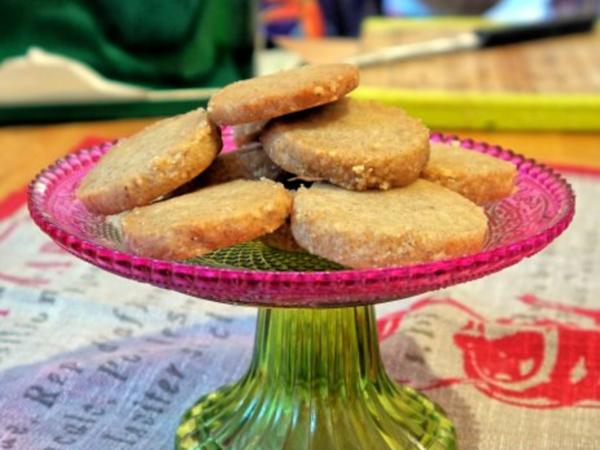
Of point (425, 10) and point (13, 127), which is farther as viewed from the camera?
point (425, 10)

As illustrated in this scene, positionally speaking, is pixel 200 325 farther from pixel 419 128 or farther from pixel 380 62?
pixel 380 62

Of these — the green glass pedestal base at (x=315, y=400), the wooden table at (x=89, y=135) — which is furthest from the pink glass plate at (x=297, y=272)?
the wooden table at (x=89, y=135)

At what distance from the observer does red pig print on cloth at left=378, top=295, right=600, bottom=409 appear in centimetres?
65

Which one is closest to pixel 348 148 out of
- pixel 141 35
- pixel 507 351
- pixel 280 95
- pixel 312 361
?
pixel 280 95

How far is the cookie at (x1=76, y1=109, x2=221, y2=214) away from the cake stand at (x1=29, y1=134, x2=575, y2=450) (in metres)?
0.02

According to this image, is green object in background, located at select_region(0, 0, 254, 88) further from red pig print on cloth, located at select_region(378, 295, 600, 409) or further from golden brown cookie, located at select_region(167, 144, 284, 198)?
golden brown cookie, located at select_region(167, 144, 284, 198)

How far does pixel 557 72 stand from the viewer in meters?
1.31

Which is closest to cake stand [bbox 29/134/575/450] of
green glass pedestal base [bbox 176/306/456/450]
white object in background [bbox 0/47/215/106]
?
green glass pedestal base [bbox 176/306/456/450]

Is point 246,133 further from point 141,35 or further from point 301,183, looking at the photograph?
point 141,35

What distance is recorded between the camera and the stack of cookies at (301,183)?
0.46m

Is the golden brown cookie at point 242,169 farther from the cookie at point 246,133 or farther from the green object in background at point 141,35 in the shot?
the green object in background at point 141,35

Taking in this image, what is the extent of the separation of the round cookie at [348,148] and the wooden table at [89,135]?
23.5 inches

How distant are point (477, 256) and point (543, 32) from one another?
3.59 ft

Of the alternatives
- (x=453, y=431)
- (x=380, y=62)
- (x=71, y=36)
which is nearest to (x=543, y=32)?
(x=380, y=62)
